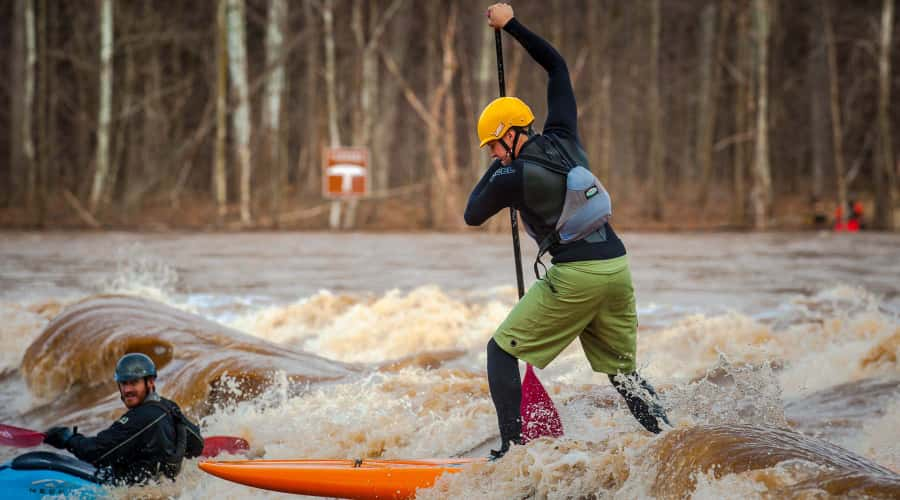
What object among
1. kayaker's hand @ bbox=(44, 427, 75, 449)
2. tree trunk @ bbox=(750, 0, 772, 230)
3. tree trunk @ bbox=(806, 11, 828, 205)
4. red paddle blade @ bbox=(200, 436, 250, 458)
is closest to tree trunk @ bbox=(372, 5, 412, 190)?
tree trunk @ bbox=(750, 0, 772, 230)

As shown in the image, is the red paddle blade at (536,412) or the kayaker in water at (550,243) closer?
the kayaker in water at (550,243)

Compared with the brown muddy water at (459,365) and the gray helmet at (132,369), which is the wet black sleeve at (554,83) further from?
the gray helmet at (132,369)

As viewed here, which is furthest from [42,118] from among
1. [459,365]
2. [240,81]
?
[459,365]

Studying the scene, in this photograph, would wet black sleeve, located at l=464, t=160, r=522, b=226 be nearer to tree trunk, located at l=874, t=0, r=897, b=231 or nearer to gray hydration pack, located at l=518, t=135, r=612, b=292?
gray hydration pack, located at l=518, t=135, r=612, b=292

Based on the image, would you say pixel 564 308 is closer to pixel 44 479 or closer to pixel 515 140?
pixel 515 140

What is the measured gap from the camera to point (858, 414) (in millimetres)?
7020

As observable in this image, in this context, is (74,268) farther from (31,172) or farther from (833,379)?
(833,379)

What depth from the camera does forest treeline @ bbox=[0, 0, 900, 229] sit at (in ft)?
80.0

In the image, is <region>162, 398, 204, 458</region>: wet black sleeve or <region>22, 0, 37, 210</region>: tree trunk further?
<region>22, 0, 37, 210</region>: tree trunk

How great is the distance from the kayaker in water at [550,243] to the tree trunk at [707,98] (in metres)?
24.7

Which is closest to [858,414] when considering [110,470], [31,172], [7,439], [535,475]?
[535,475]

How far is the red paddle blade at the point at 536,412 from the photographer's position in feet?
16.4

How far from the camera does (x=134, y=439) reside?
5406 mm

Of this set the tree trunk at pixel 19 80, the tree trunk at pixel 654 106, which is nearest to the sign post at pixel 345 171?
the tree trunk at pixel 19 80
